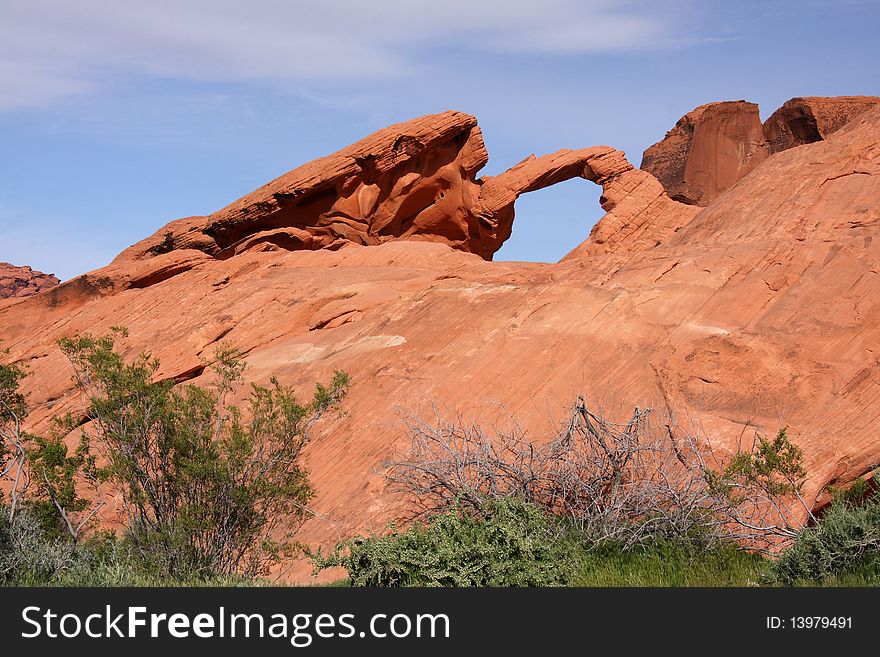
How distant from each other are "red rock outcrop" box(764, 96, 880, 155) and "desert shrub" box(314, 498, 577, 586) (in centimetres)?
3189

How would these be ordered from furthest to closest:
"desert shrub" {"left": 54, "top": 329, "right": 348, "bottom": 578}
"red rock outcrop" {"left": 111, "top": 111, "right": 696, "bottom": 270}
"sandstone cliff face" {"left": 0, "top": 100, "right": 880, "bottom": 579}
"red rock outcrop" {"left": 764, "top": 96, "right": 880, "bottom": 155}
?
"red rock outcrop" {"left": 764, "top": 96, "right": 880, "bottom": 155} → "red rock outcrop" {"left": 111, "top": 111, "right": 696, "bottom": 270} → "sandstone cliff face" {"left": 0, "top": 100, "right": 880, "bottom": 579} → "desert shrub" {"left": 54, "top": 329, "right": 348, "bottom": 578}

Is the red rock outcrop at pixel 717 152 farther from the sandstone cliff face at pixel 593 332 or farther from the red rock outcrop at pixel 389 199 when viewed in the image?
the sandstone cliff face at pixel 593 332

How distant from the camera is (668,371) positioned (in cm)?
1301

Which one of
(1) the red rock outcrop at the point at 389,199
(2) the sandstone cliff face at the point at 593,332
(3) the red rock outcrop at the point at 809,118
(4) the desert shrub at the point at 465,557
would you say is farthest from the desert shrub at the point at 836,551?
(3) the red rock outcrop at the point at 809,118

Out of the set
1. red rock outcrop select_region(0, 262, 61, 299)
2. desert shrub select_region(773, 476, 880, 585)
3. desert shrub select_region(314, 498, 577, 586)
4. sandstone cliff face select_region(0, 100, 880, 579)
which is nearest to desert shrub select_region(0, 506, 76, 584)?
desert shrub select_region(314, 498, 577, 586)

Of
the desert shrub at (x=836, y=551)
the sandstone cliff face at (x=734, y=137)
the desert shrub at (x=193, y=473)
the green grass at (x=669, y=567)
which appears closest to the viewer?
the desert shrub at (x=836, y=551)

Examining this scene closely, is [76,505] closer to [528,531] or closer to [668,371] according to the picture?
[528,531]

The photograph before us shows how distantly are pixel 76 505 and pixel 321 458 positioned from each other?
11.4 ft

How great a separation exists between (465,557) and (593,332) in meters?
6.01

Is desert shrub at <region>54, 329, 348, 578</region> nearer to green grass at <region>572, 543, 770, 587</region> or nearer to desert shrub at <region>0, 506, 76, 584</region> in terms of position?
desert shrub at <region>0, 506, 76, 584</region>

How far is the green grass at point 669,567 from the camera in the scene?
348 inches

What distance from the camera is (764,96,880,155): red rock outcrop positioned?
1476 inches

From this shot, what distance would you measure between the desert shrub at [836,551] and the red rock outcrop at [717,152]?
106ft

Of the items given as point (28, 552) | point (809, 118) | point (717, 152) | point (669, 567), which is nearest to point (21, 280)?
point (717, 152)
